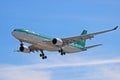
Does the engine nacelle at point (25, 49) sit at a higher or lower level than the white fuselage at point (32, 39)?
higher

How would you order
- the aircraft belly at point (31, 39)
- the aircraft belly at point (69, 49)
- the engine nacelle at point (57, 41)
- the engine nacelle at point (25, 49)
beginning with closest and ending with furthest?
1. the aircraft belly at point (31, 39)
2. the engine nacelle at point (57, 41)
3. the engine nacelle at point (25, 49)
4. the aircraft belly at point (69, 49)

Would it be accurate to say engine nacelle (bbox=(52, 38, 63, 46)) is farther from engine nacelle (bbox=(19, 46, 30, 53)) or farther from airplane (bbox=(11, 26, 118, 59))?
engine nacelle (bbox=(19, 46, 30, 53))

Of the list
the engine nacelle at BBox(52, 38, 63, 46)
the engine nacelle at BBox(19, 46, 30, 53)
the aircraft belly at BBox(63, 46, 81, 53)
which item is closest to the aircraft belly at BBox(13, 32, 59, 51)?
the engine nacelle at BBox(52, 38, 63, 46)

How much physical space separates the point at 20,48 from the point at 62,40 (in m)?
9.86

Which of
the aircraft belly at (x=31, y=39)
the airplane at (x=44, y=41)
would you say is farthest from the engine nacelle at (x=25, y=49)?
the aircraft belly at (x=31, y=39)

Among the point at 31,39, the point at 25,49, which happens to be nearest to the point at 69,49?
the point at 25,49

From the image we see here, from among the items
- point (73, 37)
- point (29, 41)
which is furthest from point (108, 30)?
point (29, 41)

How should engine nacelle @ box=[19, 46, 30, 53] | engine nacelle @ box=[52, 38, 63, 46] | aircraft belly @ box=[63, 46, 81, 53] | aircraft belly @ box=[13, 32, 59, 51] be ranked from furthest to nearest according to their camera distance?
aircraft belly @ box=[63, 46, 81, 53], engine nacelle @ box=[19, 46, 30, 53], engine nacelle @ box=[52, 38, 63, 46], aircraft belly @ box=[13, 32, 59, 51]

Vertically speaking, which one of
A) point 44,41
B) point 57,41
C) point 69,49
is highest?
point 69,49

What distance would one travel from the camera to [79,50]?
10950 cm

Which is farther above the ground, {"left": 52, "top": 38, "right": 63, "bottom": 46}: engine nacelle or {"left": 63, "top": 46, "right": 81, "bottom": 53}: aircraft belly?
{"left": 63, "top": 46, "right": 81, "bottom": 53}: aircraft belly

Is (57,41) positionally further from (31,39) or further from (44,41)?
(31,39)

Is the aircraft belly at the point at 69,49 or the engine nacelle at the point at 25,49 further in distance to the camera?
the aircraft belly at the point at 69,49

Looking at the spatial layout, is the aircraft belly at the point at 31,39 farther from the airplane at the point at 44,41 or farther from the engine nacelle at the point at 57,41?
the engine nacelle at the point at 57,41
